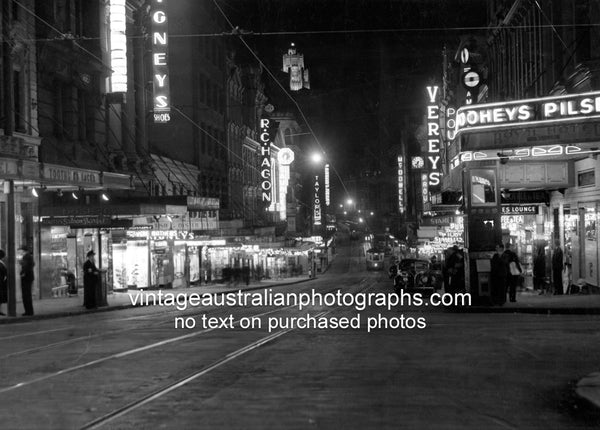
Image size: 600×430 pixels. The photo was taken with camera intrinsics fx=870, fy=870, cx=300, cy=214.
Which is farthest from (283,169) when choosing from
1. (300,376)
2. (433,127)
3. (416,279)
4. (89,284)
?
(300,376)

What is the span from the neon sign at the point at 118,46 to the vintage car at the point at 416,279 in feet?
49.4

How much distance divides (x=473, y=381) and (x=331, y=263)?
94.0 metres

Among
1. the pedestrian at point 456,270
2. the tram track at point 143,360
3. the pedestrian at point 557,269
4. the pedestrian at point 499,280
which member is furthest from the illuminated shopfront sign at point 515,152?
the tram track at point 143,360

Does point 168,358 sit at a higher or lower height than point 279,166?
lower

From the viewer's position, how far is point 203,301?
3328cm

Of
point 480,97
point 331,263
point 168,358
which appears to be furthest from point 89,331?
point 331,263

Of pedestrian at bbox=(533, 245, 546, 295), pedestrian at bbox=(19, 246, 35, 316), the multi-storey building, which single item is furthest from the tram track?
pedestrian at bbox=(533, 245, 546, 295)

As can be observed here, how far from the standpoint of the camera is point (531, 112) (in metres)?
23.1

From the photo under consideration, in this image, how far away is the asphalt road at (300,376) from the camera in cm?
945

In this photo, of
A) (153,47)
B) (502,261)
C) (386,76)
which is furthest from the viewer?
(386,76)

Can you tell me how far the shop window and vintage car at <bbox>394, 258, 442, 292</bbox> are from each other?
29.4 ft

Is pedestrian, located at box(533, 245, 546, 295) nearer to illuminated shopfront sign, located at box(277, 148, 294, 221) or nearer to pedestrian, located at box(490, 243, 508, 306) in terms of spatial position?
pedestrian, located at box(490, 243, 508, 306)

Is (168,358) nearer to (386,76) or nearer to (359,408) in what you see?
(359,408)

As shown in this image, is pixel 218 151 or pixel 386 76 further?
pixel 386 76
